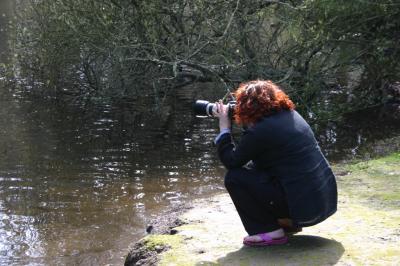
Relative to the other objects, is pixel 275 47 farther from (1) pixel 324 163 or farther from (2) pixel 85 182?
(1) pixel 324 163

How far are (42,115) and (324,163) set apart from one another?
9994mm

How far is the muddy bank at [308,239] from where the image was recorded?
4.39 meters

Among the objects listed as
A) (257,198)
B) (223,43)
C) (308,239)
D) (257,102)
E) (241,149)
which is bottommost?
(308,239)

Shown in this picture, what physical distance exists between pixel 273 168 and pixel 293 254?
65 centimetres

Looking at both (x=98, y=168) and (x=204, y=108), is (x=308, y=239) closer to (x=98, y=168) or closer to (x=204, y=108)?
(x=204, y=108)

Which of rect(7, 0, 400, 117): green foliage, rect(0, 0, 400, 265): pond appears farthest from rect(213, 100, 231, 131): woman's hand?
rect(7, 0, 400, 117): green foliage

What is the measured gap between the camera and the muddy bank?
439 cm

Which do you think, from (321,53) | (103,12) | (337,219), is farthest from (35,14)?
(337,219)

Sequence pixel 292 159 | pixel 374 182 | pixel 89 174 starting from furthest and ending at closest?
pixel 89 174 → pixel 374 182 → pixel 292 159

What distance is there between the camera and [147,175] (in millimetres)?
9570

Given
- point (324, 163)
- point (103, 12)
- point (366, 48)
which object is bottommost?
point (324, 163)

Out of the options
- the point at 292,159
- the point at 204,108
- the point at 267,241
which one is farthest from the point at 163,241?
the point at 292,159

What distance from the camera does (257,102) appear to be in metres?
4.41

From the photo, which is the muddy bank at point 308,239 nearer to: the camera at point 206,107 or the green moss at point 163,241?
the green moss at point 163,241
